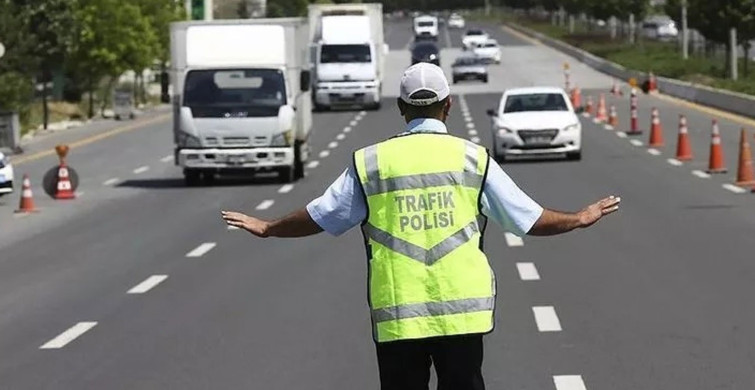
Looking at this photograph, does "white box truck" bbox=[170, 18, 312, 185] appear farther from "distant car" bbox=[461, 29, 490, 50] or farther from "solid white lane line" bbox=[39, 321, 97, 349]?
"distant car" bbox=[461, 29, 490, 50]

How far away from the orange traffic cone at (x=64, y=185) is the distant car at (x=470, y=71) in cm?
5417

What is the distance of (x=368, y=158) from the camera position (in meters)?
6.06

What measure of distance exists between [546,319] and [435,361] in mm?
7085

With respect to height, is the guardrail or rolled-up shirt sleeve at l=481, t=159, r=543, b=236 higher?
rolled-up shirt sleeve at l=481, t=159, r=543, b=236

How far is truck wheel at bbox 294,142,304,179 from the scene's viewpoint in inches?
1188

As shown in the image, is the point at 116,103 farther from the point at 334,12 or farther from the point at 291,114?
the point at 291,114

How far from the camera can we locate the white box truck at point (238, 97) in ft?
95.6

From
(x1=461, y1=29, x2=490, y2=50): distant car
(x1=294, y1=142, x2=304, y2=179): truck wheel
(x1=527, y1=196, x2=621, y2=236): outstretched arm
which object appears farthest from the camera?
(x1=461, y1=29, x2=490, y2=50): distant car

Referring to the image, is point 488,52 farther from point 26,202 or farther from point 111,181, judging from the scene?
point 26,202

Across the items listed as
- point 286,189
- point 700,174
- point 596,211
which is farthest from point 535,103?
point 596,211

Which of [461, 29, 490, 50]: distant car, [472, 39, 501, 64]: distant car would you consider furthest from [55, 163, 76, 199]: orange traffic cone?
[461, 29, 490, 50]: distant car

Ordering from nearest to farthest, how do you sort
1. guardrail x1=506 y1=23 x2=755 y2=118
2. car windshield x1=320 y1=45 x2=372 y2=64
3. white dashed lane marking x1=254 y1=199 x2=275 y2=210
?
white dashed lane marking x1=254 y1=199 x2=275 y2=210 < guardrail x1=506 y1=23 x2=755 y2=118 < car windshield x1=320 y1=45 x2=372 y2=64

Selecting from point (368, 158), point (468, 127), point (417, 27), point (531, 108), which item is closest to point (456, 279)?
point (368, 158)

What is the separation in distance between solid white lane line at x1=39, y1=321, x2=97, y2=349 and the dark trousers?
6738mm
